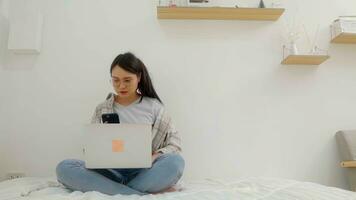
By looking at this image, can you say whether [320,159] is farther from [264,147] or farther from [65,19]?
[65,19]

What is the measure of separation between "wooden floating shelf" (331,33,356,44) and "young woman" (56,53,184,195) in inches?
40.4

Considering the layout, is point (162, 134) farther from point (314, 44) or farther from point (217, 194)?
point (314, 44)

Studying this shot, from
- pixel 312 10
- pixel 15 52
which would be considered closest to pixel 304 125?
pixel 312 10

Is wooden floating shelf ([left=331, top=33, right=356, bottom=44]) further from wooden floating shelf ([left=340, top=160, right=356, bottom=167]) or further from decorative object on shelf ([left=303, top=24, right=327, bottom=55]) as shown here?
wooden floating shelf ([left=340, top=160, right=356, bottom=167])

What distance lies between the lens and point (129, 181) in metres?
1.35

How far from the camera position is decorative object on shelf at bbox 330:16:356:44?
6.23 ft

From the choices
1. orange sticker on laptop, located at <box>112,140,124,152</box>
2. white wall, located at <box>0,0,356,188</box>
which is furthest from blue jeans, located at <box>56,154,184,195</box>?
white wall, located at <box>0,0,356,188</box>

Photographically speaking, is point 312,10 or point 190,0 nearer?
point 190,0

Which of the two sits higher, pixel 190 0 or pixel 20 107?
pixel 190 0

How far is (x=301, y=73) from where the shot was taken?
1.99 metres

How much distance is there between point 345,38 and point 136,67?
44.3 inches

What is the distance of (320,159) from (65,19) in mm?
1516

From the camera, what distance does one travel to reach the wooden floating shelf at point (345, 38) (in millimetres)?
1910

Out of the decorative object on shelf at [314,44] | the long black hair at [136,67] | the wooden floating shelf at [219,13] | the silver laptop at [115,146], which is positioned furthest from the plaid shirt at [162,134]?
the decorative object on shelf at [314,44]
